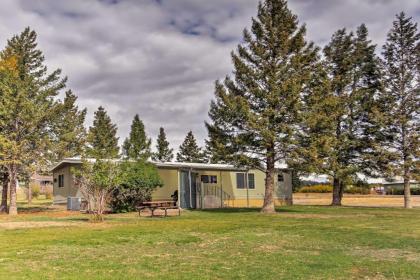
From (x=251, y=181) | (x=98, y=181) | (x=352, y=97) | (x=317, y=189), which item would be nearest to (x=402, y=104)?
(x=352, y=97)

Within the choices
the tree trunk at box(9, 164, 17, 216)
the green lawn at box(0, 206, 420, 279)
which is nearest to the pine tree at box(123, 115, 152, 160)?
the tree trunk at box(9, 164, 17, 216)

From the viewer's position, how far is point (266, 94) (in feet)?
75.0

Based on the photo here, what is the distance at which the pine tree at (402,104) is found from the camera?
95.3ft

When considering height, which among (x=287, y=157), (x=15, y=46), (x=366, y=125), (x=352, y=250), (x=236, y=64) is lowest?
(x=352, y=250)

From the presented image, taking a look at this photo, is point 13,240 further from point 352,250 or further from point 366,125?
point 366,125

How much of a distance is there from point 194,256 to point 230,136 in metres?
15.1

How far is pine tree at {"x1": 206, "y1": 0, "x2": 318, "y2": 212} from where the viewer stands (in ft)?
73.7

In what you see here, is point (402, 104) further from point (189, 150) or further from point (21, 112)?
point (189, 150)

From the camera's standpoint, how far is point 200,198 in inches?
1131

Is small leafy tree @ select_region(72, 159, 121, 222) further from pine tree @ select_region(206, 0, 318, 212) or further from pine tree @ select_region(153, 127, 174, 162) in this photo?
pine tree @ select_region(153, 127, 174, 162)

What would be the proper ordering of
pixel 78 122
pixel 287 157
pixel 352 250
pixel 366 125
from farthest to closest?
pixel 78 122 → pixel 366 125 → pixel 287 157 → pixel 352 250

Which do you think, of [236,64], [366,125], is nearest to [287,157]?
[236,64]

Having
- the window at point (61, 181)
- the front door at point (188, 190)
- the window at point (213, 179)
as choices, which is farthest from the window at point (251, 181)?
the window at point (61, 181)

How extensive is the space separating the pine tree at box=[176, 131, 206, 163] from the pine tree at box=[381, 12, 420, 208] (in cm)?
3112
